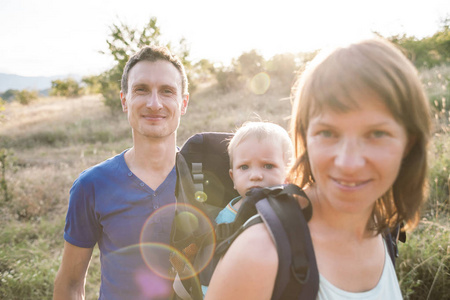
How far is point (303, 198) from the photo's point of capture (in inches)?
50.1

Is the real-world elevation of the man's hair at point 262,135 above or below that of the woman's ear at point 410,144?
below

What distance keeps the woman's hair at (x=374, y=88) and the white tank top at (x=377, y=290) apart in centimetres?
39

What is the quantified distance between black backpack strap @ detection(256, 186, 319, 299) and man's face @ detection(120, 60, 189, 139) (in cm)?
165

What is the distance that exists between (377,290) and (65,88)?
34.8 m

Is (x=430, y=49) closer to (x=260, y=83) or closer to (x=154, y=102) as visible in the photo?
(x=260, y=83)

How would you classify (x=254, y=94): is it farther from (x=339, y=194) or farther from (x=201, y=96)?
(x=339, y=194)

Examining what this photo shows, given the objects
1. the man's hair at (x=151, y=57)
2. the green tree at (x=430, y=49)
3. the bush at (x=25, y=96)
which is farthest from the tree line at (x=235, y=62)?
the man's hair at (x=151, y=57)

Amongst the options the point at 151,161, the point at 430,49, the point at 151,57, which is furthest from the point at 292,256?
the point at 430,49

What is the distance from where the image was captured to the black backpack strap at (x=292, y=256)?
3.27 feet

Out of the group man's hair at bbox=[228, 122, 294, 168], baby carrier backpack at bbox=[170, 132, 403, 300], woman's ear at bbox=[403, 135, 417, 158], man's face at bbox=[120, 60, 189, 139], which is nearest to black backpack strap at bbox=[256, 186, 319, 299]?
baby carrier backpack at bbox=[170, 132, 403, 300]

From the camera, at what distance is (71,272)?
7.58 feet

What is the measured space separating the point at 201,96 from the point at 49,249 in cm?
1620

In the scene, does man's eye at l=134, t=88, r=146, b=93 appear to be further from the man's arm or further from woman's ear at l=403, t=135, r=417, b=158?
woman's ear at l=403, t=135, r=417, b=158

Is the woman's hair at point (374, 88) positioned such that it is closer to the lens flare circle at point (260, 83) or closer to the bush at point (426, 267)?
the bush at point (426, 267)
